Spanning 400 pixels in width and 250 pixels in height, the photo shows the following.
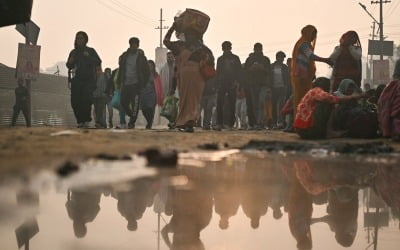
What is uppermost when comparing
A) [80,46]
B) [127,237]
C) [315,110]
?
[80,46]

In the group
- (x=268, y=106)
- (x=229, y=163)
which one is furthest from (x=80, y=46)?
(x=229, y=163)

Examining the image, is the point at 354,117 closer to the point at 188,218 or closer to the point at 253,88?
the point at 253,88

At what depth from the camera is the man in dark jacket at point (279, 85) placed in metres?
12.4

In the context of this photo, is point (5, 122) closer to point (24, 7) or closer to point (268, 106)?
point (268, 106)

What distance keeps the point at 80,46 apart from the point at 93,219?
332 inches

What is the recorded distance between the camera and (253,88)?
38.8 ft

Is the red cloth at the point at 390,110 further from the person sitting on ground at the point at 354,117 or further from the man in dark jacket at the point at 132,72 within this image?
the man in dark jacket at the point at 132,72

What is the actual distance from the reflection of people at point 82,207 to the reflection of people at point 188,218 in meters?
0.27

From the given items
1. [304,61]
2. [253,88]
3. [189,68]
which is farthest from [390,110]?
[253,88]

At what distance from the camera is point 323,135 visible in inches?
261

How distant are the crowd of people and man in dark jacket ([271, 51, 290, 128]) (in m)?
0.02

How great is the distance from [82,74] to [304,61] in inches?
165

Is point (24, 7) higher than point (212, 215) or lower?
higher

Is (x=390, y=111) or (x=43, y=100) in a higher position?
(x=43, y=100)
